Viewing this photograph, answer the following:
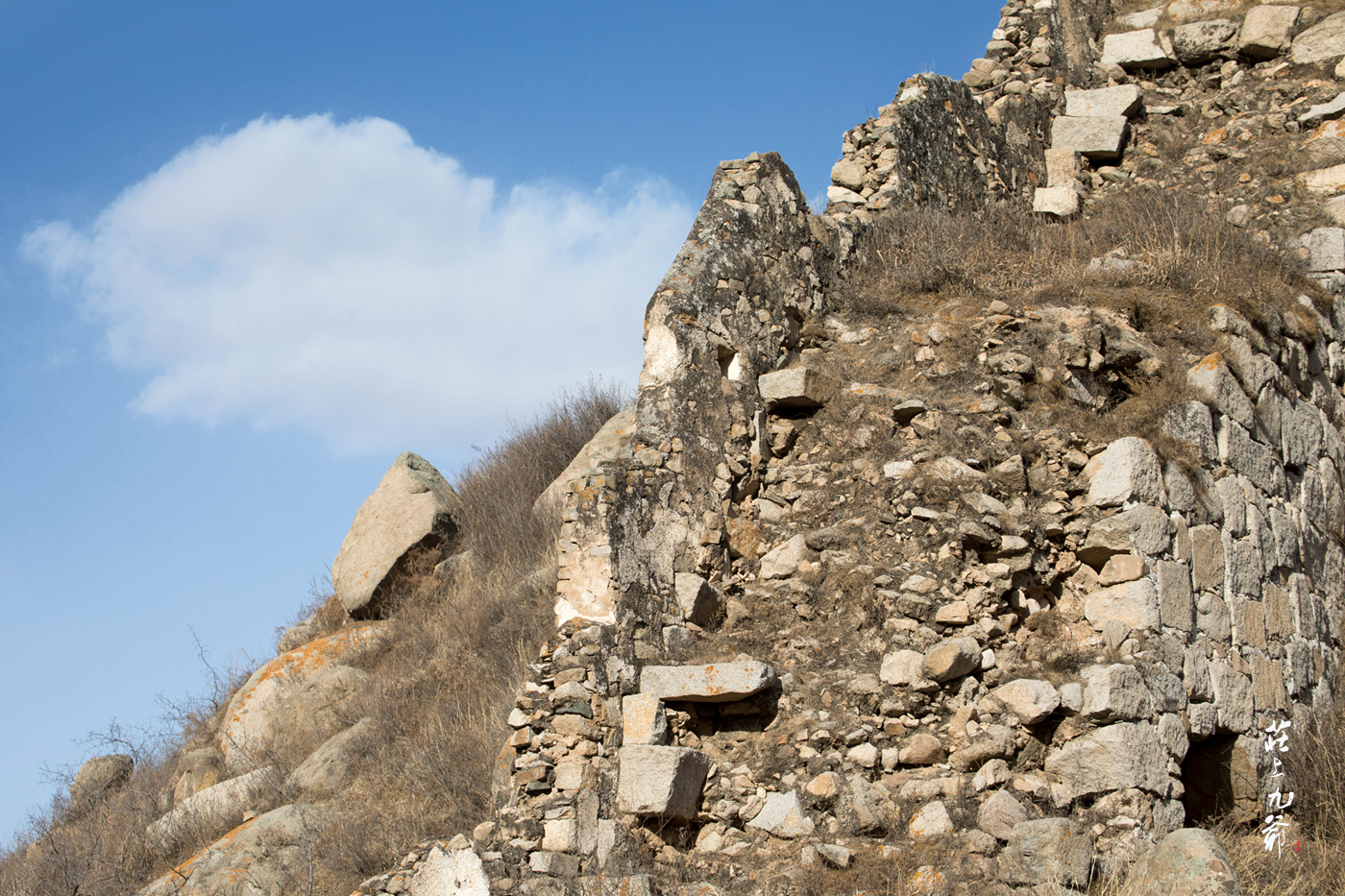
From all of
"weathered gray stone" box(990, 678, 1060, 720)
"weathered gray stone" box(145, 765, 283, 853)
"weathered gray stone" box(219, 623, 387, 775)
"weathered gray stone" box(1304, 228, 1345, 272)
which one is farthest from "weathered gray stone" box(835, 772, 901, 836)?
"weathered gray stone" box(219, 623, 387, 775)

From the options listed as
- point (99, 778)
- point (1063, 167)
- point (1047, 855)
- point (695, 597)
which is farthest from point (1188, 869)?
point (99, 778)

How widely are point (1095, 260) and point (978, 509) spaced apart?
104 inches

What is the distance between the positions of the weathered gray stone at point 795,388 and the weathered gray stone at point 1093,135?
455cm

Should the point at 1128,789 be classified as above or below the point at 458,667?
below

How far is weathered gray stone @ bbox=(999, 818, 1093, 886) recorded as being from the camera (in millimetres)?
4203

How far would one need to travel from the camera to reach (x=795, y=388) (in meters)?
5.97

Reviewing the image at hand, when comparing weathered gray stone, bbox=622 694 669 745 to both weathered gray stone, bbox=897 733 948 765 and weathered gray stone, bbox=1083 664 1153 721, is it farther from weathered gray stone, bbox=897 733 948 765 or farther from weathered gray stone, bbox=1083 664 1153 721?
weathered gray stone, bbox=1083 664 1153 721

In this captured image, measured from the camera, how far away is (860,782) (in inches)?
182

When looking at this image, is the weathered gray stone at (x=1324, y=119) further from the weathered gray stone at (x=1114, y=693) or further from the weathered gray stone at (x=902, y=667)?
the weathered gray stone at (x=902, y=667)

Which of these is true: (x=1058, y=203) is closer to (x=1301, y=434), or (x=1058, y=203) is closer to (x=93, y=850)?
(x=1301, y=434)

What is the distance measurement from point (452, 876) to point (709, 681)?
139 cm

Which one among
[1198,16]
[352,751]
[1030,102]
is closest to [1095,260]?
[1030,102]

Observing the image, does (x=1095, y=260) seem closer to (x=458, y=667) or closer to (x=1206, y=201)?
(x=1206, y=201)

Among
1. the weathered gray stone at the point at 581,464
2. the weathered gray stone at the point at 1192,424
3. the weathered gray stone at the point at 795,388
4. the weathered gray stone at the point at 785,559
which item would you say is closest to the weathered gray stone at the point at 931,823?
the weathered gray stone at the point at 785,559
